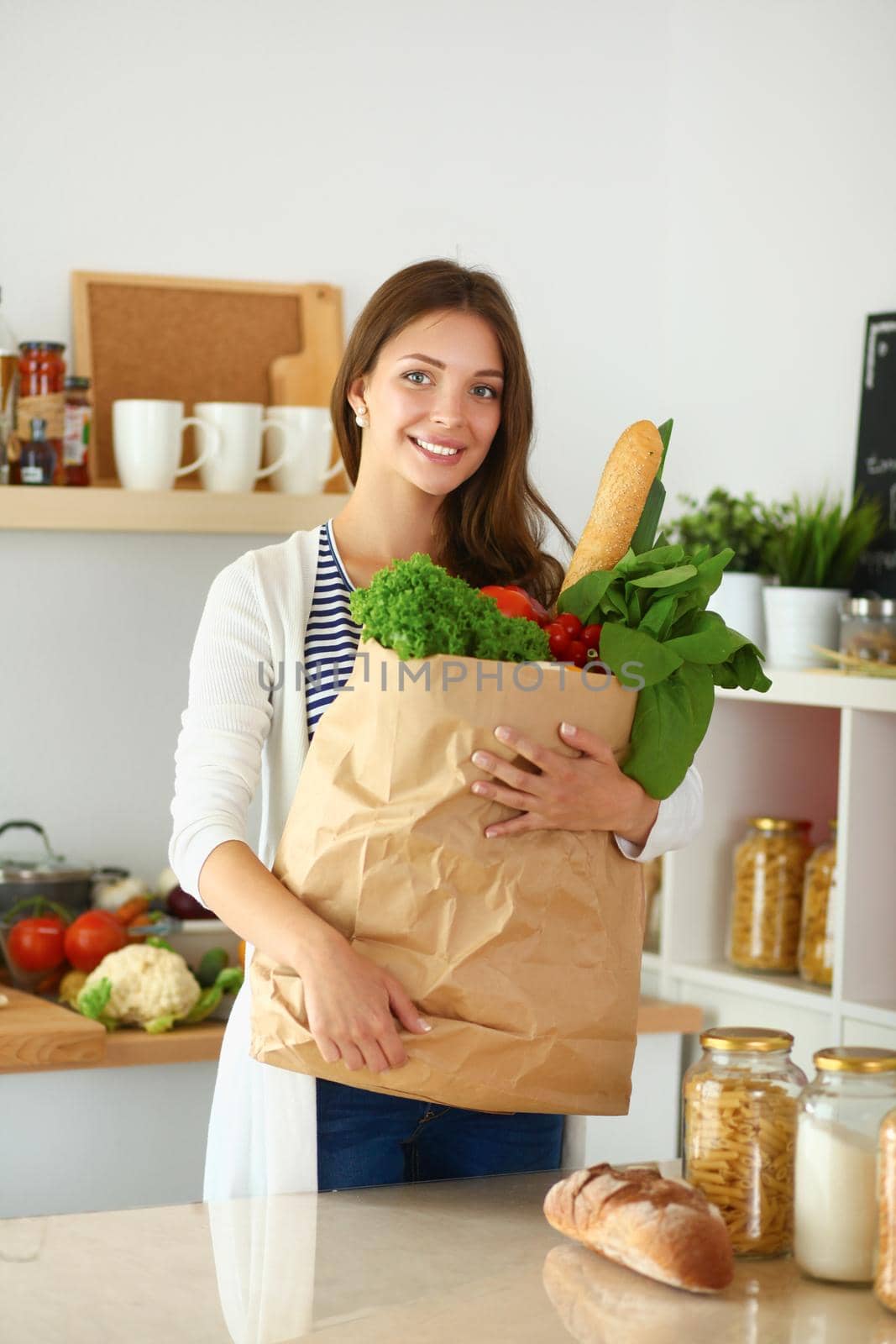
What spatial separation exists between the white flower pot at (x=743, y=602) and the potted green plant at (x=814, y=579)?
47mm

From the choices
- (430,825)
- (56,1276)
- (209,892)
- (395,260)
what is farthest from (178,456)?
(56,1276)

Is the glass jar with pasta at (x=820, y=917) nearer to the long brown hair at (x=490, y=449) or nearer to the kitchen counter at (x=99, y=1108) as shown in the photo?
the kitchen counter at (x=99, y=1108)

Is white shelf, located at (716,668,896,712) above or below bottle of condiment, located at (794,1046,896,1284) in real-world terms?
above

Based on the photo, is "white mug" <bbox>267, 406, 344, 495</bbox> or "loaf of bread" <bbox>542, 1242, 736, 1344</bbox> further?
"white mug" <bbox>267, 406, 344, 495</bbox>

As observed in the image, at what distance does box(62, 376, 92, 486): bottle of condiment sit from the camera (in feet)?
7.23

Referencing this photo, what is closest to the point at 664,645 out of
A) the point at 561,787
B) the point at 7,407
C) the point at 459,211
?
the point at 561,787

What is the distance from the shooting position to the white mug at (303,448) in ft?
7.62

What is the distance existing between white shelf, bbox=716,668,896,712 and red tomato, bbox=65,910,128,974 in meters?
0.87

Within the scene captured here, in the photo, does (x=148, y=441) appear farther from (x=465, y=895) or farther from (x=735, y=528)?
(x=465, y=895)

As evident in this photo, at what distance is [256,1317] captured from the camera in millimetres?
828

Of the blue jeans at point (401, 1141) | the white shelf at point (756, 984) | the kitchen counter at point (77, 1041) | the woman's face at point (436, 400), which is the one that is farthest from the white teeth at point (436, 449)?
the white shelf at point (756, 984)

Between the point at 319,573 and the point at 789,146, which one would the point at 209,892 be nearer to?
the point at 319,573

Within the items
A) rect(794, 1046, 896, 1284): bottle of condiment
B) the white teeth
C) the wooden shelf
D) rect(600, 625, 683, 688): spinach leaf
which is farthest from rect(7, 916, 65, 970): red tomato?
rect(794, 1046, 896, 1284): bottle of condiment

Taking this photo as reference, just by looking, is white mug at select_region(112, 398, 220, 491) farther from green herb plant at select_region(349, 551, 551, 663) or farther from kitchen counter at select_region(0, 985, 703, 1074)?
green herb plant at select_region(349, 551, 551, 663)
